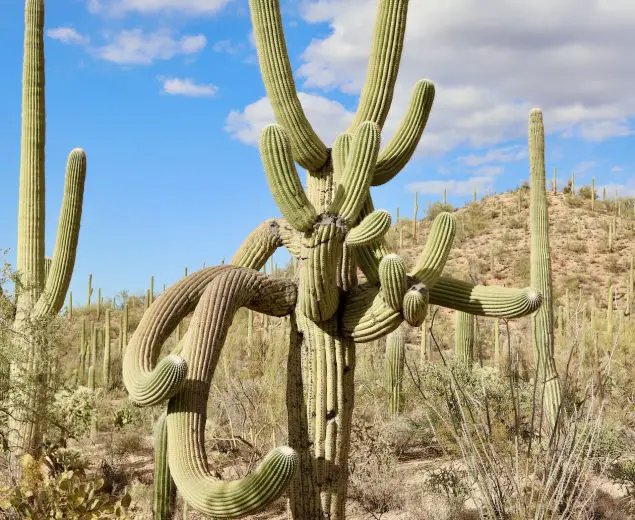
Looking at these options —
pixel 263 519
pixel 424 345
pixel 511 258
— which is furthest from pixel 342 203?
pixel 511 258

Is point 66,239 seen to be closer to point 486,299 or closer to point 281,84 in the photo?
point 281,84

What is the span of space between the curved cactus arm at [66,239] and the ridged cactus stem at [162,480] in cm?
400

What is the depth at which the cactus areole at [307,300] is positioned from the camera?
4.82m

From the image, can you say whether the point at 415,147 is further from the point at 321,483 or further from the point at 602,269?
the point at 602,269

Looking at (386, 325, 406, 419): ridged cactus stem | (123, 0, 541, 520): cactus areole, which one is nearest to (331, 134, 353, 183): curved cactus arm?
(123, 0, 541, 520): cactus areole

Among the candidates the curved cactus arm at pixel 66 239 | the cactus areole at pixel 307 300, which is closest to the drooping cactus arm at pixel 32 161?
the curved cactus arm at pixel 66 239

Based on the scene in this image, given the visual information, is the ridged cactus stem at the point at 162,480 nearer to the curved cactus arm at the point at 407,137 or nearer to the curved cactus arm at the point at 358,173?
the curved cactus arm at the point at 358,173

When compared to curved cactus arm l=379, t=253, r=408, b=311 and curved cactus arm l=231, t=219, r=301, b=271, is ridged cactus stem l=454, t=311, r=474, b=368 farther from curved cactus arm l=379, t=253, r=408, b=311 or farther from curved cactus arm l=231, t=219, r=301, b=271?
curved cactus arm l=379, t=253, r=408, b=311

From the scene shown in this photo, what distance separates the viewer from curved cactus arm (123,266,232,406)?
4699mm

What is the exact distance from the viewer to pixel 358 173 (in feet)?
17.6

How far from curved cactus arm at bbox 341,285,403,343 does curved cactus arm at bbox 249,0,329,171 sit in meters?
1.14

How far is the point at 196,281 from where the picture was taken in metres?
5.43

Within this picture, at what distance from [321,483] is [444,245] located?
1.96 m

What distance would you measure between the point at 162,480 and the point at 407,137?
3405 mm
